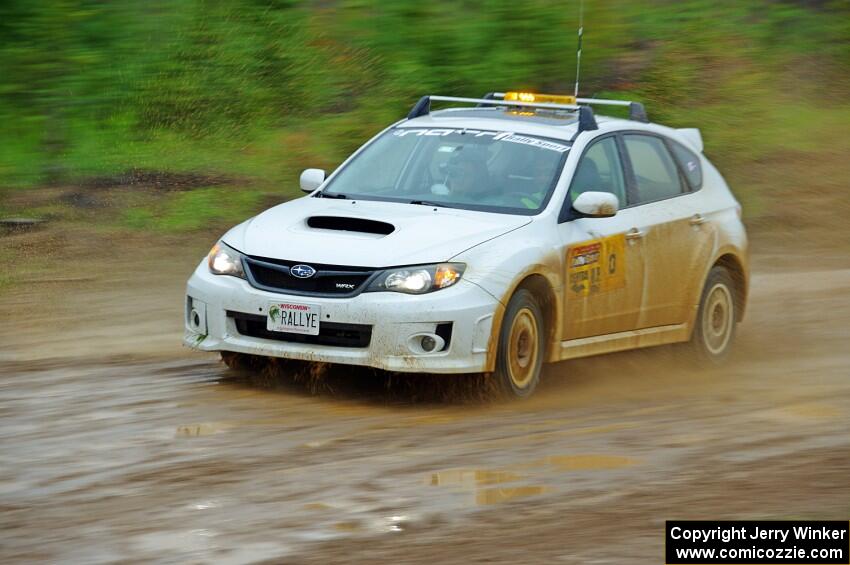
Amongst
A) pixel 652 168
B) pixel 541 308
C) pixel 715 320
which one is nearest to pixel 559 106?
pixel 652 168

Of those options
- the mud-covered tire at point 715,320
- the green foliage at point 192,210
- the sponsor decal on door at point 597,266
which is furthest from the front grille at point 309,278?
the green foliage at point 192,210

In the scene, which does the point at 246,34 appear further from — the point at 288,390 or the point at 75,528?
the point at 75,528

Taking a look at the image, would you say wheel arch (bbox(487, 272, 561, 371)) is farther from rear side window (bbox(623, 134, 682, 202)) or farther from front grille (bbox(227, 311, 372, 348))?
rear side window (bbox(623, 134, 682, 202))

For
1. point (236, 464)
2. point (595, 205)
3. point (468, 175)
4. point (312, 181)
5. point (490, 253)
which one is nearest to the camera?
point (236, 464)

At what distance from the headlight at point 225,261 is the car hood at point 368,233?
1.9 inches

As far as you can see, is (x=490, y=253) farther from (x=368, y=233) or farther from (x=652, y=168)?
(x=652, y=168)

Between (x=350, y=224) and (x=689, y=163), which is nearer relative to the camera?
(x=350, y=224)

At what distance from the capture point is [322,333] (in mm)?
8562

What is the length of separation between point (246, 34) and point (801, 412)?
10410 mm

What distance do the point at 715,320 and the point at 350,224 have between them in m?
3.26

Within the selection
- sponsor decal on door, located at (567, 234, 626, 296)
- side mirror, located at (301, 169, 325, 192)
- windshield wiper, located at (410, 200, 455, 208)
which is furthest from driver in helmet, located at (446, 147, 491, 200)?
side mirror, located at (301, 169, 325, 192)

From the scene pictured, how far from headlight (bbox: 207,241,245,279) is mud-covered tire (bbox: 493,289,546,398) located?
147cm

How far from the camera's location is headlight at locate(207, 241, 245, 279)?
888cm

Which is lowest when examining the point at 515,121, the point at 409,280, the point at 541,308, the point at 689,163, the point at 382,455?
the point at 382,455
